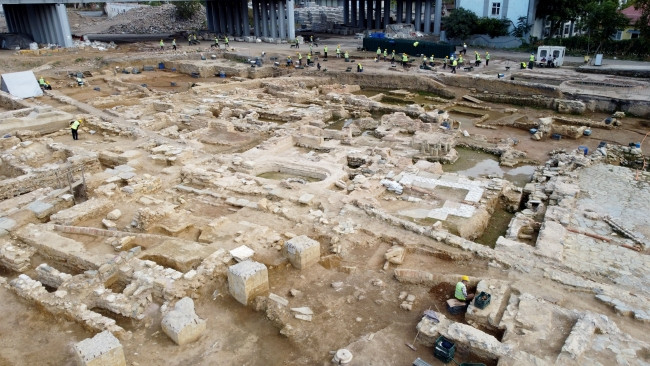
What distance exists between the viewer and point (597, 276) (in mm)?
8695

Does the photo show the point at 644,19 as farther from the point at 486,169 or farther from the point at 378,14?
the point at 378,14

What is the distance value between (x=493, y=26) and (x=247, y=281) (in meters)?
33.8

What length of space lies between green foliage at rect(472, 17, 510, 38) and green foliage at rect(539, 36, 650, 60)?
118 inches

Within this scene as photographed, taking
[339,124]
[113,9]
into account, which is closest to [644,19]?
[339,124]

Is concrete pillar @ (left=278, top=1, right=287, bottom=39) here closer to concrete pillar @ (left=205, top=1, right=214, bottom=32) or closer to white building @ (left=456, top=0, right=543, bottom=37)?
concrete pillar @ (left=205, top=1, right=214, bottom=32)

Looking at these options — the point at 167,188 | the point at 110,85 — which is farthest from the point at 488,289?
the point at 110,85

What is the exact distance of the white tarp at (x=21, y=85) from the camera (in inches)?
864

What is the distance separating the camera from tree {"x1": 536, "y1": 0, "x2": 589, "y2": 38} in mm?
32406

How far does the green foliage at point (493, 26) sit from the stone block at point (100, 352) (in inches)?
1407

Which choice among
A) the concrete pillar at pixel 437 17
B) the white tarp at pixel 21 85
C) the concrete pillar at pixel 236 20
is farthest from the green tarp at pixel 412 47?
the white tarp at pixel 21 85

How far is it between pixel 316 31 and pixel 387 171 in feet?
142

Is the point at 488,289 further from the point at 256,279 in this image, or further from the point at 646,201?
the point at 646,201

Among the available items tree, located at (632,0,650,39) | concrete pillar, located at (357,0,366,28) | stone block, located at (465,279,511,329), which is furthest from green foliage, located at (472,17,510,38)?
stone block, located at (465,279,511,329)

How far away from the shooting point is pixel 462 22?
35.7 m
